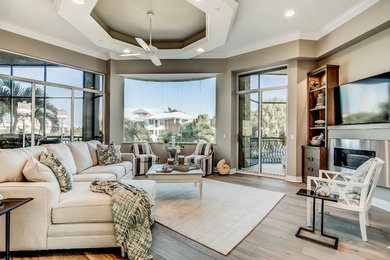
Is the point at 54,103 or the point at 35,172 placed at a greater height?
the point at 54,103

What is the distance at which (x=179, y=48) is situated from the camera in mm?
5383

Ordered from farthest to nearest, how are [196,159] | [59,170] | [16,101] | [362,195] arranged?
[196,159] < [16,101] < [59,170] < [362,195]

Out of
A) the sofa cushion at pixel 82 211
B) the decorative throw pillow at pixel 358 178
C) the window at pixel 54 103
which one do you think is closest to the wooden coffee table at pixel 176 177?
the sofa cushion at pixel 82 211

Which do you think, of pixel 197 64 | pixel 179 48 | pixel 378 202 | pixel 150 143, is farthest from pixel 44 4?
pixel 378 202

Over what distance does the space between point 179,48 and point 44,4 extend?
9.58ft

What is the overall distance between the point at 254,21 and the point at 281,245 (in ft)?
13.1

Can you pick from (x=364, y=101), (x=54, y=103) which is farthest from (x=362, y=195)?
(x=54, y=103)

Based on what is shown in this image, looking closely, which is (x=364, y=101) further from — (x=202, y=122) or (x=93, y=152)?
(x=93, y=152)

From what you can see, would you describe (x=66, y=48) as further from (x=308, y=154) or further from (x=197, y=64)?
(x=308, y=154)

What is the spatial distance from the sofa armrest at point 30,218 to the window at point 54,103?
3.41 meters

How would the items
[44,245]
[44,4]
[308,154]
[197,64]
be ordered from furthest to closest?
[197,64] → [308,154] → [44,4] → [44,245]

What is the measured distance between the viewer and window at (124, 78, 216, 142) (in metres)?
6.55

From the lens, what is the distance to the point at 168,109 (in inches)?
268

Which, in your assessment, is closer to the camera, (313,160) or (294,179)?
(313,160)
